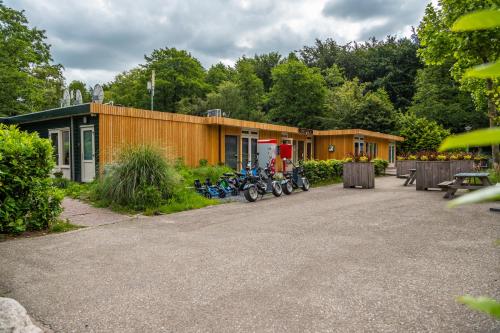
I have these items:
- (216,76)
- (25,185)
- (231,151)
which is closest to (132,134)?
(231,151)

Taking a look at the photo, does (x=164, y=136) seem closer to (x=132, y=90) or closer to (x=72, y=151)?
(x=72, y=151)

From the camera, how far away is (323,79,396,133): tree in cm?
2864

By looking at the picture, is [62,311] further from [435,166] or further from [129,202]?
[435,166]

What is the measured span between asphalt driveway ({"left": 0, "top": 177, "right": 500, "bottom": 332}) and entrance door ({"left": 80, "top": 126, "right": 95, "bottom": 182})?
246 inches

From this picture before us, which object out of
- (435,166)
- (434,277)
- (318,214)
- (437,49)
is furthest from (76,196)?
(437,49)

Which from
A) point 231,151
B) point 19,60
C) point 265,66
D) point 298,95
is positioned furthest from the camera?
point 265,66

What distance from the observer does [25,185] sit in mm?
5703

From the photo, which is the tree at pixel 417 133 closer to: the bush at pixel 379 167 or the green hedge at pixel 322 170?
the bush at pixel 379 167

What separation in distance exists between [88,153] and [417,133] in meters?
25.5

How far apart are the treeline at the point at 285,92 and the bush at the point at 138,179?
1614 centimetres

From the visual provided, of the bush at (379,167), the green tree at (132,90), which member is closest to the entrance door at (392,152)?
the bush at (379,167)

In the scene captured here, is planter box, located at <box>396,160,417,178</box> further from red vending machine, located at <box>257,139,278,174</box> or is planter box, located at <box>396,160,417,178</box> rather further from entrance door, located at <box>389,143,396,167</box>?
entrance door, located at <box>389,143,396,167</box>

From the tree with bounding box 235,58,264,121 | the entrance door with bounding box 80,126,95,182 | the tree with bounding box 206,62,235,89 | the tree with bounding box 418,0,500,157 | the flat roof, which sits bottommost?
the entrance door with bounding box 80,126,95,182

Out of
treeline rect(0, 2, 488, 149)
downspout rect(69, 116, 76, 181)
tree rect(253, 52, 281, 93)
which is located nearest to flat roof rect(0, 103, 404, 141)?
downspout rect(69, 116, 76, 181)
